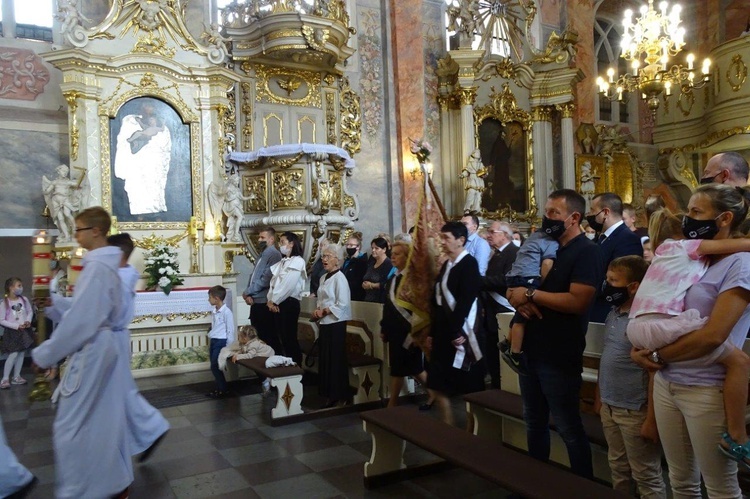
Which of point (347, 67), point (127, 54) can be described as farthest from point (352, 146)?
point (127, 54)

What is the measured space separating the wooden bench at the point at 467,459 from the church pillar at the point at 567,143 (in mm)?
11471

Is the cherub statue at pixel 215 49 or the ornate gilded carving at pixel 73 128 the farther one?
the cherub statue at pixel 215 49

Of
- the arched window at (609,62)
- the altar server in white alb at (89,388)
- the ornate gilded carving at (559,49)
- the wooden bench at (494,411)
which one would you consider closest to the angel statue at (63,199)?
the altar server in white alb at (89,388)

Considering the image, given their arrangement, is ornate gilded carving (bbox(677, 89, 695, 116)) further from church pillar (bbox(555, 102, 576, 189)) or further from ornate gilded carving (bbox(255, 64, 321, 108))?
ornate gilded carving (bbox(255, 64, 321, 108))

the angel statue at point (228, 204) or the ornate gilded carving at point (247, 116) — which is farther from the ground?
the ornate gilded carving at point (247, 116)

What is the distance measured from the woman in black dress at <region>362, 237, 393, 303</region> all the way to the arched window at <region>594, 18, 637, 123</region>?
39.4 ft

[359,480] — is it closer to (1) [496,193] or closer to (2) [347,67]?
(2) [347,67]

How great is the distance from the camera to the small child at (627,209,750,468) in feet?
7.20

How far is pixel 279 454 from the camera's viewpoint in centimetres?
468

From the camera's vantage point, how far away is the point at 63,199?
27.7 feet

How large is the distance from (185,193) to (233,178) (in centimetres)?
83

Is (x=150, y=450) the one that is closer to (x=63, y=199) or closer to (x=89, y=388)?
(x=89, y=388)

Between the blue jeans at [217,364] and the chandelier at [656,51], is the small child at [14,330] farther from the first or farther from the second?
the chandelier at [656,51]

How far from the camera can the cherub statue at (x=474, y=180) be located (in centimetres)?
1251
